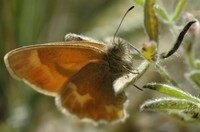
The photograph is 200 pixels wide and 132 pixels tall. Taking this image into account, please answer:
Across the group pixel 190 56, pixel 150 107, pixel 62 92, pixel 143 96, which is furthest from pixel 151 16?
pixel 143 96

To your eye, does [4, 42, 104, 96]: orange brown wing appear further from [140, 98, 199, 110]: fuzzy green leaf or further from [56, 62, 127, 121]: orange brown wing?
[140, 98, 199, 110]: fuzzy green leaf

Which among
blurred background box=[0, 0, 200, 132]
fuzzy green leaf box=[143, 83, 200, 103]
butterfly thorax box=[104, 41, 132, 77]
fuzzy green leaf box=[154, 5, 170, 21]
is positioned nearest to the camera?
fuzzy green leaf box=[143, 83, 200, 103]

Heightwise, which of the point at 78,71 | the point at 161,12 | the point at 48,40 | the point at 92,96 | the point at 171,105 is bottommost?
the point at 48,40

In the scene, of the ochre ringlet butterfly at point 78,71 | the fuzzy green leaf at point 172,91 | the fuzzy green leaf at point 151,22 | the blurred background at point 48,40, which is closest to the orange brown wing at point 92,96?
the ochre ringlet butterfly at point 78,71

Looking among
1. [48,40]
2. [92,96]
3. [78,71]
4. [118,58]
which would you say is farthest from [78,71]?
[48,40]

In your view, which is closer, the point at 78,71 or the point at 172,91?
the point at 172,91

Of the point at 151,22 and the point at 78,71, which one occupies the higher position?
the point at 151,22

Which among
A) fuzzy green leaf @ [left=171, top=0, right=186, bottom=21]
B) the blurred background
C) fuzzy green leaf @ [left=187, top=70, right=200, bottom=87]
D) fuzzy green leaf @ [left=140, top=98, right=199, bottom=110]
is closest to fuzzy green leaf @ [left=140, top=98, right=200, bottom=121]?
fuzzy green leaf @ [left=140, top=98, right=199, bottom=110]

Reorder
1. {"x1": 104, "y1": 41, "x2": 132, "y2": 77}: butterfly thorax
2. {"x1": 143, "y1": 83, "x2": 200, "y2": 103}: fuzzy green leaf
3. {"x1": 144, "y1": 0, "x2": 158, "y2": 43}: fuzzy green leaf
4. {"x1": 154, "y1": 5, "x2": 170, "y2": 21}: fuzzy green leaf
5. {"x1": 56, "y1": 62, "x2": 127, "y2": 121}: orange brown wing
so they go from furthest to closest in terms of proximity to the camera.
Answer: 1. {"x1": 56, "y1": 62, "x2": 127, "y2": 121}: orange brown wing
2. {"x1": 104, "y1": 41, "x2": 132, "y2": 77}: butterfly thorax
3. {"x1": 154, "y1": 5, "x2": 170, "y2": 21}: fuzzy green leaf
4. {"x1": 143, "y1": 83, "x2": 200, "y2": 103}: fuzzy green leaf
5. {"x1": 144, "y1": 0, "x2": 158, "y2": 43}: fuzzy green leaf

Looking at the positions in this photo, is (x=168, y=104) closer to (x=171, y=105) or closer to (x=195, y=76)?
(x=171, y=105)
